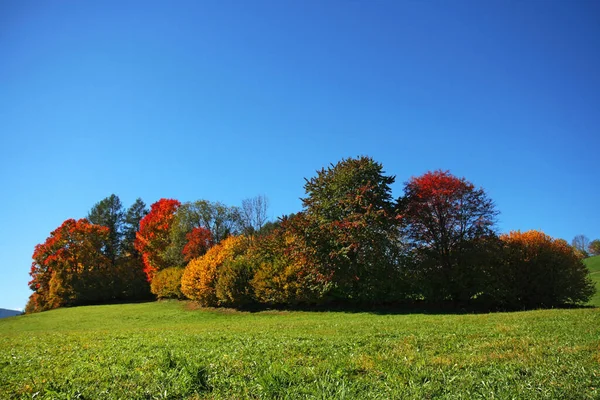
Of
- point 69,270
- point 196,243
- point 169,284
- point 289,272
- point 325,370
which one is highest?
point 196,243

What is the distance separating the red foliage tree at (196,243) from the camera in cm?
4316

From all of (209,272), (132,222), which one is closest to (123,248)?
(132,222)

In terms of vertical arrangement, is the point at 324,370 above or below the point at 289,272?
below

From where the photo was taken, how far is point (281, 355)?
679 centimetres

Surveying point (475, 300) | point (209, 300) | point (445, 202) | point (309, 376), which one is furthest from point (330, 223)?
point (309, 376)

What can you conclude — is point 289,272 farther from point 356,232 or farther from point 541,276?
point 541,276

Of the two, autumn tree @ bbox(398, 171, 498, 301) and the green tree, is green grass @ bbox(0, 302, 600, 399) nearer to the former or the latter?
autumn tree @ bbox(398, 171, 498, 301)

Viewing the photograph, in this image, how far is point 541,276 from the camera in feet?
78.3

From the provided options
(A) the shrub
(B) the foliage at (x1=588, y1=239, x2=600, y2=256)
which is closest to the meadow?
(A) the shrub

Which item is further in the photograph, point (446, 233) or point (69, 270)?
point (69, 270)

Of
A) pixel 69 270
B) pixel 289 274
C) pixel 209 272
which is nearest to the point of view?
pixel 289 274

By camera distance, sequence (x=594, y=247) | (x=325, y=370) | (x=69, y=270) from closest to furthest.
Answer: (x=325, y=370)
(x=69, y=270)
(x=594, y=247)

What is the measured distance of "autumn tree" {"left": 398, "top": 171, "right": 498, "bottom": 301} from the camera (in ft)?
79.5

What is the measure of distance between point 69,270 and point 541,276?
169 feet
